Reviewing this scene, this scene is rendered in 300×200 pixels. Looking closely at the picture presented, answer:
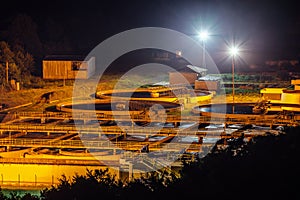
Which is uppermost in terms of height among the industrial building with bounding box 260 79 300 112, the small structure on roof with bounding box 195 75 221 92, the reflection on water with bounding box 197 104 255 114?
the small structure on roof with bounding box 195 75 221 92

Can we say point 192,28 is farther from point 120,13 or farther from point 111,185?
point 111,185

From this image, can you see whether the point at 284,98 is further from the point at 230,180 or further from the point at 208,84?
the point at 230,180

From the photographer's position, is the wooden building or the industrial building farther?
the wooden building

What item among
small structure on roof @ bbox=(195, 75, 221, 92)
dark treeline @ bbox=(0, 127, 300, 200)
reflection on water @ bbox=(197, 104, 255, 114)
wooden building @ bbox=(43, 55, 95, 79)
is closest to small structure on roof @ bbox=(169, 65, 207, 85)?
small structure on roof @ bbox=(195, 75, 221, 92)

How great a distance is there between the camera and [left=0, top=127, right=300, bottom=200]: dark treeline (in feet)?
21.1

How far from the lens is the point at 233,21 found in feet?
137

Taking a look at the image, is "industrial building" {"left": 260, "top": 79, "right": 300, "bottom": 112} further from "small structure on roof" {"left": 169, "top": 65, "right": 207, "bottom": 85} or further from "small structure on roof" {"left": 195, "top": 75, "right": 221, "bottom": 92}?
"small structure on roof" {"left": 169, "top": 65, "right": 207, "bottom": 85}

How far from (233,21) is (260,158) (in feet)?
116

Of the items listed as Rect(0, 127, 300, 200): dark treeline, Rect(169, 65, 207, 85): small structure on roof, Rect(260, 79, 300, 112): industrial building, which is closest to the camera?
Rect(0, 127, 300, 200): dark treeline

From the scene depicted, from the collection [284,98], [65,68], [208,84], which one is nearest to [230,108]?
[284,98]

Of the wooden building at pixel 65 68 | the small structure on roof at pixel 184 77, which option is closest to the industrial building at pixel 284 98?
the small structure on roof at pixel 184 77

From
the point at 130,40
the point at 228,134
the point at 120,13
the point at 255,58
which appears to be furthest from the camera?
the point at 120,13

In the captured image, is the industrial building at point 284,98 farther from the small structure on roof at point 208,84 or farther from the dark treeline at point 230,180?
the dark treeline at point 230,180

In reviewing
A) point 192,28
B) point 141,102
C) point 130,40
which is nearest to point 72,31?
point 130,40
